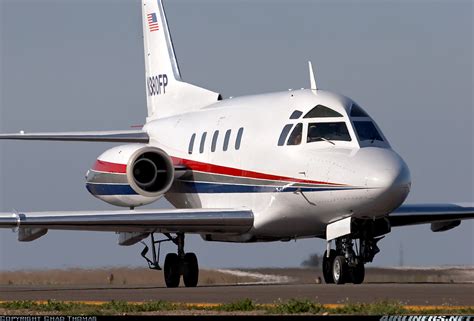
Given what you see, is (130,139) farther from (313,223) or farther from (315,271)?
(313,223)

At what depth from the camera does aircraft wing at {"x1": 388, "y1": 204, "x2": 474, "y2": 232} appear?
32.7 m

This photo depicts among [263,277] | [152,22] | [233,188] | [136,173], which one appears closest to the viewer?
[233,188]

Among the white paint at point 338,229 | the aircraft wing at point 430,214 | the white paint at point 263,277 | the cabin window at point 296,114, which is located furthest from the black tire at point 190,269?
the white paint at point 338,229

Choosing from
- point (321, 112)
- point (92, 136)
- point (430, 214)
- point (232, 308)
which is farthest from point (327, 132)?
point (232, 308)

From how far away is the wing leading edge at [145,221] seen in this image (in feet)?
101

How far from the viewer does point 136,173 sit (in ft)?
115

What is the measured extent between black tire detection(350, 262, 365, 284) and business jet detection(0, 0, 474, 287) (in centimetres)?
3

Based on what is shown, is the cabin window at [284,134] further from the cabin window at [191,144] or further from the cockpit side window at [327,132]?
the cabin window at [191,144]

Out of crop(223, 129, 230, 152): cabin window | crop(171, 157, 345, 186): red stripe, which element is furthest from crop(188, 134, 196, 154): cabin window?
crop(223, 129, 230, 152): cabin window

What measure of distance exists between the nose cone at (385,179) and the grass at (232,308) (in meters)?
6.26

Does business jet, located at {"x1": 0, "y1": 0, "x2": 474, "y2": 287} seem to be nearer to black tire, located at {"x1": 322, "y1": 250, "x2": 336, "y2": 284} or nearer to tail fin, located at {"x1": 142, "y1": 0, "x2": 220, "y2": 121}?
black tire, located at {"x1": 322, "y1": 250, "x2": 336, "y2": 284}

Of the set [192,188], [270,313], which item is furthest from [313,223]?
[270,313]

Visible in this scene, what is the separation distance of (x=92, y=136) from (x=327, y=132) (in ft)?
28.6

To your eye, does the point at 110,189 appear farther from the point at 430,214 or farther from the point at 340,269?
the point at 340,269
